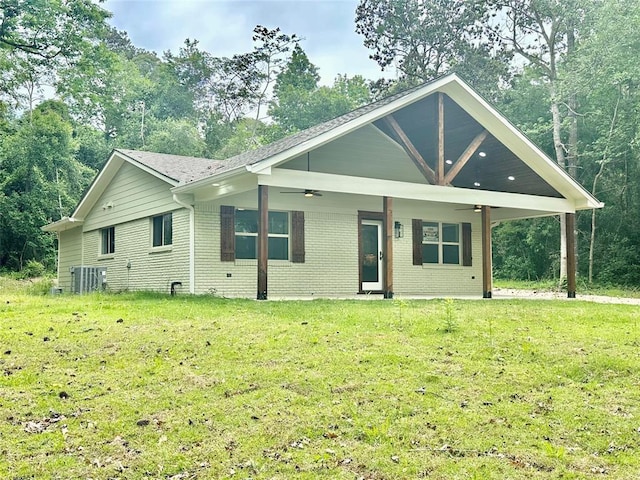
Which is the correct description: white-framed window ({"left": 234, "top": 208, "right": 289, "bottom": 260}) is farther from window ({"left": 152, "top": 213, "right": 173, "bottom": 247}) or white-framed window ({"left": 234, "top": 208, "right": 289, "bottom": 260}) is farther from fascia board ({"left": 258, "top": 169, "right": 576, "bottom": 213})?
fascia board ({"left": 258, "top": 169, "right": 576, "bottom": 213})

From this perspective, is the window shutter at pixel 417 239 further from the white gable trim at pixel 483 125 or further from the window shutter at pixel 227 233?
the window shutter at pixel 227 233

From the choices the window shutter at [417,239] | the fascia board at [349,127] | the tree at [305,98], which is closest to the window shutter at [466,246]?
the window shutter at [417,239]

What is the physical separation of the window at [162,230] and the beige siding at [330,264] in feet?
4.23

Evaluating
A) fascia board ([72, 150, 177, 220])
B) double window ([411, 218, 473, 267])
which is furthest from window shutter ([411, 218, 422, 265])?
fascia board ([72, 150, 177, 220])

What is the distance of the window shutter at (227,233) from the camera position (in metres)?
11.9

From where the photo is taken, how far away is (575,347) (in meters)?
5.75

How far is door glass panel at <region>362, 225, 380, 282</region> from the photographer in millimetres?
13914

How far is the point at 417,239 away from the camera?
1465 cm


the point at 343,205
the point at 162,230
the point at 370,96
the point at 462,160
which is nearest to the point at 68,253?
the point at 162,230

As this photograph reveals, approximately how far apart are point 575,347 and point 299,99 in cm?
2860

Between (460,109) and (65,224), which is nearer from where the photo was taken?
(460,109)

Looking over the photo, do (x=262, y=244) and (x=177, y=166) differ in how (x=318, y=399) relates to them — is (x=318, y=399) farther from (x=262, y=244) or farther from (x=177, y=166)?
(x=177, y=166)

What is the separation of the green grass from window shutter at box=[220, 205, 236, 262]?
4.75 m

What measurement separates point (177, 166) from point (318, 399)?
10.2m
